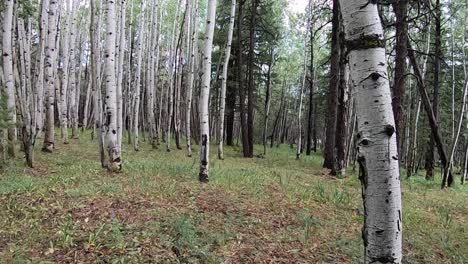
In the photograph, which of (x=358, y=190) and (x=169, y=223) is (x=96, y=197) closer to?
(x=169, y=223)

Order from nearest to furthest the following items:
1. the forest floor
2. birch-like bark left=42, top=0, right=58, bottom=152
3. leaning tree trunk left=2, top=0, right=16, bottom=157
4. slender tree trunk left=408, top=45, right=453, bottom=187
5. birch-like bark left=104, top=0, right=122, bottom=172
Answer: the forest floor → leaning tree trunk left=2, top=0, right=16, bottom=157 → birch-like bark left=104, top=0, right=122, bottom=172 → slender tree trunk left=408, top=45, right=453, bottom=187 → birch-like bark left=42, top=0, right=58, bottom=152

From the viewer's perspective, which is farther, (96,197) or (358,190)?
(358,190)

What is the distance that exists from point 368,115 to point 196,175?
22.9 feet

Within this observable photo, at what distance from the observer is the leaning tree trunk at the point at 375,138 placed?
2459mm

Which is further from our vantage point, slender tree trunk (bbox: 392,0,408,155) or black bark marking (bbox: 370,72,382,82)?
slender tree trunk (bbox: 392,0,408,155)

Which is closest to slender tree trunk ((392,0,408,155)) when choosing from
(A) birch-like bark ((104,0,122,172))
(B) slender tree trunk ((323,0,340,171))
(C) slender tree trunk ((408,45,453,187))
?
(C) slender tree trunk ((408,45,453,187))

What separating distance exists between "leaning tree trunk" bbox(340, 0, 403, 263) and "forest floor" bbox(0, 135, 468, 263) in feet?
8.07

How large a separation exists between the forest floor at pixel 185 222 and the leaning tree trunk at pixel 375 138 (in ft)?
8.07

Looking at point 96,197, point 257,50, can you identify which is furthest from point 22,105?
point 257,50

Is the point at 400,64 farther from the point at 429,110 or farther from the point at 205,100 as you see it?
the point at 205,100

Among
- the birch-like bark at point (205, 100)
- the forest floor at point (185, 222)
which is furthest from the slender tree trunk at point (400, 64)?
the birch-like bark at point (205, 100)

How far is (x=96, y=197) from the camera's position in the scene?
6.16m

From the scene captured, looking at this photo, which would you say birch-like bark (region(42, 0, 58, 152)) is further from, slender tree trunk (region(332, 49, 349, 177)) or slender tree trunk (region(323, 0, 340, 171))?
slender tree trunk (region(323, 0, 340, 171))

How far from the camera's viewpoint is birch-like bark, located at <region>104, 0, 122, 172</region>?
8.56 metres
